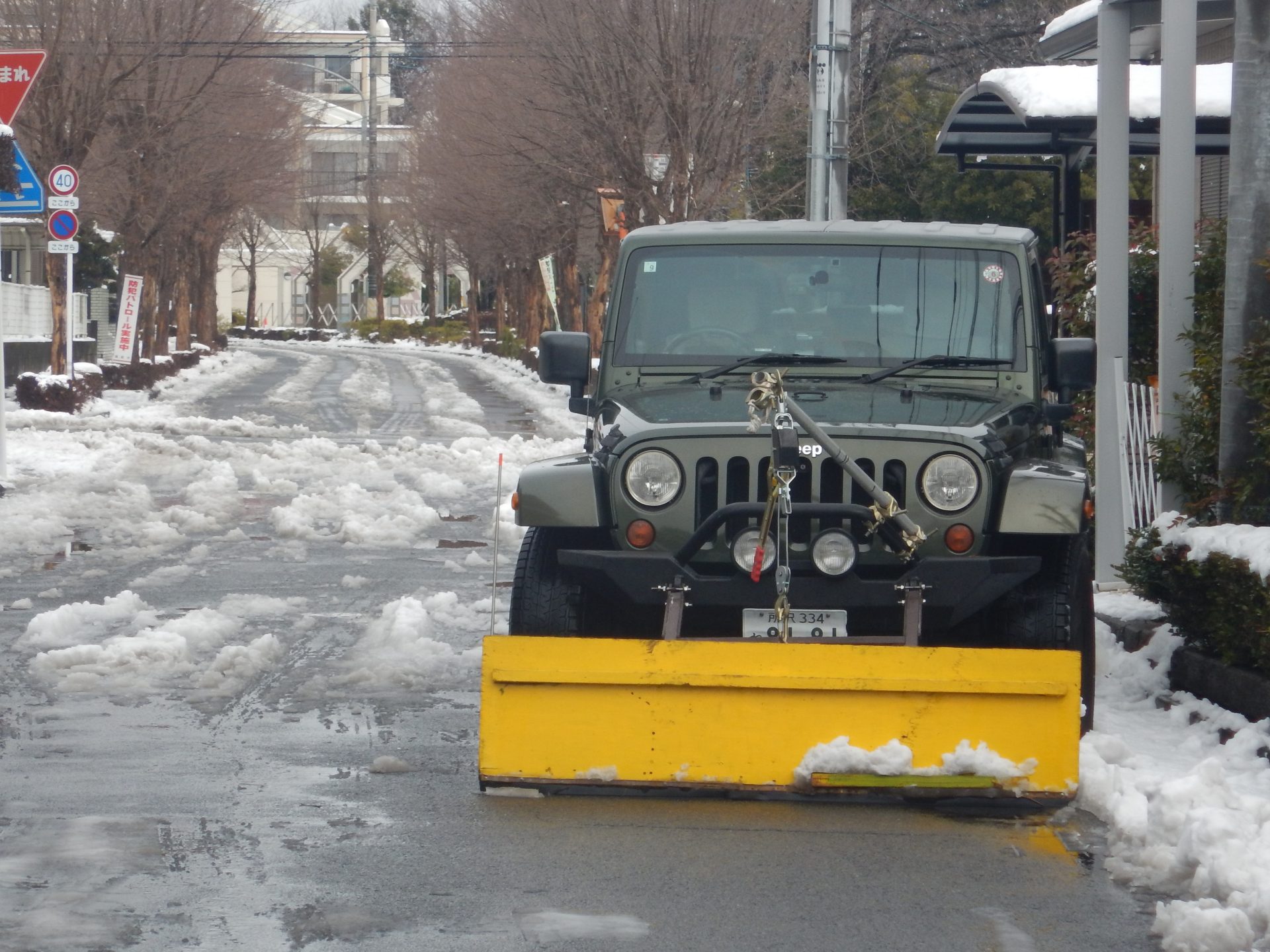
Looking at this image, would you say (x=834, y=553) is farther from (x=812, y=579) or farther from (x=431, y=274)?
(x=431, y=274)

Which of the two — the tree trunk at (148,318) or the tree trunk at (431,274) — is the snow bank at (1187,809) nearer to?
the tree trunk at (148,318)

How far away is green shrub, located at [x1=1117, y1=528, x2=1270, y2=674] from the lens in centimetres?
676

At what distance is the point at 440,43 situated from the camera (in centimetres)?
4462

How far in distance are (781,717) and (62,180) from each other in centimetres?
2113

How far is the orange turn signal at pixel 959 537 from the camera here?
6.27 meters

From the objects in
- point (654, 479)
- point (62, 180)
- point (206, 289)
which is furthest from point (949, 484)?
point (206, 289)

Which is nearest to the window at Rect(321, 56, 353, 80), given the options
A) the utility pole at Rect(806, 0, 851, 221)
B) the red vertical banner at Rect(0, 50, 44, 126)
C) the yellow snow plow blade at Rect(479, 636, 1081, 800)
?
the utility pole at Rect(806, 0, 851, 221)

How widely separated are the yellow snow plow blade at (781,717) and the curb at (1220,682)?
4.86ft

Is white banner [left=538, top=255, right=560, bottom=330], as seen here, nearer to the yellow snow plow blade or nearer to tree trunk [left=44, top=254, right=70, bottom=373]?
tree trunk [left=44, top=254, right=70, bottom=373]

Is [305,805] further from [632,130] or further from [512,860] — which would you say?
[632,130]

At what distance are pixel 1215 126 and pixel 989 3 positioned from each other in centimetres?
2852

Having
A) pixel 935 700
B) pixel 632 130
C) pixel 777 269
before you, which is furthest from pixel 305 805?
pixel 632 130

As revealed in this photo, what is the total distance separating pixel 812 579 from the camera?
621 centimetres

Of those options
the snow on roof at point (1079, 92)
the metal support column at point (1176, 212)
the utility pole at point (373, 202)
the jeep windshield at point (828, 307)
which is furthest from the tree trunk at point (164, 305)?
the jeep windshield at point (828, 307)
